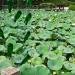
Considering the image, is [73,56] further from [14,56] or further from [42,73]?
[42,73]

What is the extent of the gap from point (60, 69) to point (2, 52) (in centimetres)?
57

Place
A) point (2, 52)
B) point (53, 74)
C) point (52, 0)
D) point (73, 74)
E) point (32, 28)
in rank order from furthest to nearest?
point (52, 0) < point (32, 28) < point (2, 52) < point (53, 74) < point (73, 74)

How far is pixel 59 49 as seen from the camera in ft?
8.80

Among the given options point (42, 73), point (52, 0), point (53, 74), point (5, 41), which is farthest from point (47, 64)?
point (52, 0)

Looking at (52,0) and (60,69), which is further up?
(60,69)

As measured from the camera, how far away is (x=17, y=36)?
314 cm

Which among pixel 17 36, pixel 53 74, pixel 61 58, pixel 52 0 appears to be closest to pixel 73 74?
pixel 53 74

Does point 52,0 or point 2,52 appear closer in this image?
point 2,52

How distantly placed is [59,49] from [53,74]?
1.66ft

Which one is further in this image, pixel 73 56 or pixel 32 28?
pixel 32 28

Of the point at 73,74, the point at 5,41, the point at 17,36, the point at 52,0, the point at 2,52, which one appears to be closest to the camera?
the point at 73,74

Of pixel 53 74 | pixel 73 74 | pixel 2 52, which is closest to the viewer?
pixel 73 74

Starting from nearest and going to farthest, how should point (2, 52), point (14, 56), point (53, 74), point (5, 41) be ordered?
point (53, 74)
point (14, 56)
point (2, 52)
point (5, 41)

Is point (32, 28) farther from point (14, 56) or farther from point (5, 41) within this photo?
point (14, 56)
